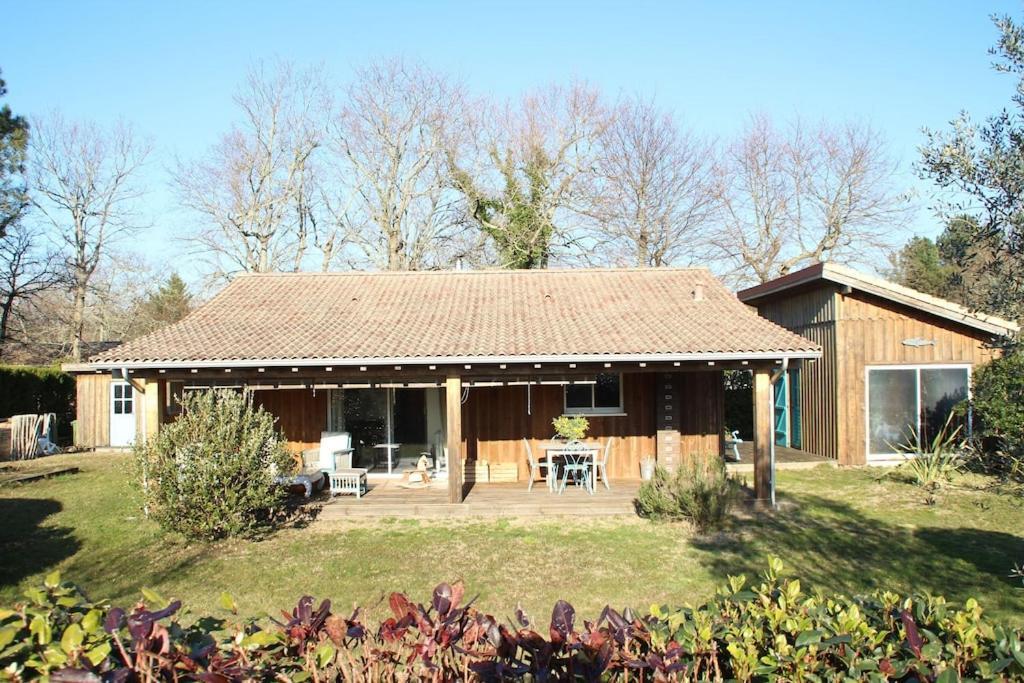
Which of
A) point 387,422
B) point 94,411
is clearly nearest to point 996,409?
point 387,422

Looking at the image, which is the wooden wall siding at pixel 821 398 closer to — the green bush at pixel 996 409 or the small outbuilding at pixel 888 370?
the small outbuilding at pixel 888 370

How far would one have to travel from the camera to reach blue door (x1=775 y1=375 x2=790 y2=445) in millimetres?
18203

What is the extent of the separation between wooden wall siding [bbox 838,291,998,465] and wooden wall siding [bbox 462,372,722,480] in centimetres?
387

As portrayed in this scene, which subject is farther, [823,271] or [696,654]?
[823,271]

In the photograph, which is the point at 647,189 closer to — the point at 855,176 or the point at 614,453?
the point at 855,176

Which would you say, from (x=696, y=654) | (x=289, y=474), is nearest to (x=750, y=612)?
(x=696, y=654)

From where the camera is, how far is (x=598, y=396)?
13.8 meters

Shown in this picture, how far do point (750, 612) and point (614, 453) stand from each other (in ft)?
33.8

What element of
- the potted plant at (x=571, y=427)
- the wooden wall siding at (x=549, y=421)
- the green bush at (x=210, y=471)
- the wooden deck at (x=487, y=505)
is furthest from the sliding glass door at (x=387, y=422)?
the green bush at (x=210, y=471)

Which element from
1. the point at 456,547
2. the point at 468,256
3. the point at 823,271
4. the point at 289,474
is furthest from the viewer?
the point at 468,256

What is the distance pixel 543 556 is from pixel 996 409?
31.8ft

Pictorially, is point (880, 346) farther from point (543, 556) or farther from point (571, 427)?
point (543, 556)

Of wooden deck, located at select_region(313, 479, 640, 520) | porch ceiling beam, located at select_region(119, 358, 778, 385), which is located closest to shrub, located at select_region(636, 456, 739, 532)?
wooden deck, located at select_region(313, 479, 640, 520)

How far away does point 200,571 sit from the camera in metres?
8.50
